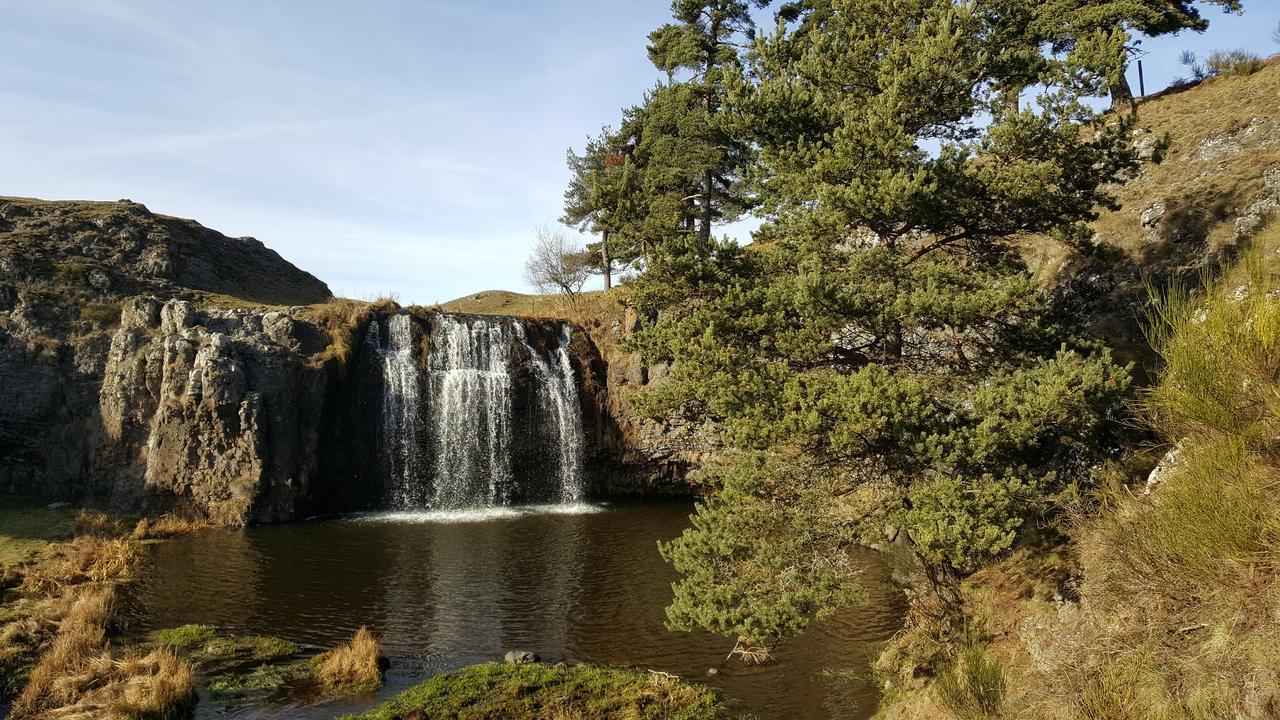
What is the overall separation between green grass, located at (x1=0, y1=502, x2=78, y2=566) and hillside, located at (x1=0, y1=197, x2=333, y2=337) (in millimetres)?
7576

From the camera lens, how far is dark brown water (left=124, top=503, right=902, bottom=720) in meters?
12.5

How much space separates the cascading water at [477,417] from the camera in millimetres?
30422

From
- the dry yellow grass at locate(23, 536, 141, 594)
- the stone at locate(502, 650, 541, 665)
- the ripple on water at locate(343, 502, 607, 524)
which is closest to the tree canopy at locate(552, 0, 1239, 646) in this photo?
the stone at locate(502, 650, 541, 665)

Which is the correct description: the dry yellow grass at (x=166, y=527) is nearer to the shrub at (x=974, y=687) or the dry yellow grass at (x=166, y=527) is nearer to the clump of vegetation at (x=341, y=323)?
the clump of vegetation at (x=341, y=323)

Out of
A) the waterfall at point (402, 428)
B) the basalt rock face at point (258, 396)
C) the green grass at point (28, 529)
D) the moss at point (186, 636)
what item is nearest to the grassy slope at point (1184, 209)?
→ the basalt rock face at point (258, 396)

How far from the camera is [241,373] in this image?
86.2ft

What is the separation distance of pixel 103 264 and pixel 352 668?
1200 inches

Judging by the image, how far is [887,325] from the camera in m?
10.6

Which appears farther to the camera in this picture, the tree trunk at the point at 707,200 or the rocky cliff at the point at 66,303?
the tree trunk at the point at 707,200

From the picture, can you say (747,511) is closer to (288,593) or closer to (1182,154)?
(288,593)

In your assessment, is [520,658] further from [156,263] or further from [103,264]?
[156,263]

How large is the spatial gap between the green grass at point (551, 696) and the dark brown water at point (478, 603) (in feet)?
2.30

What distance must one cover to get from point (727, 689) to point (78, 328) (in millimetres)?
30473

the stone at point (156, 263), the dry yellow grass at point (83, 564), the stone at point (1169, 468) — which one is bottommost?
the dry yellow grass at point (83, 564)
